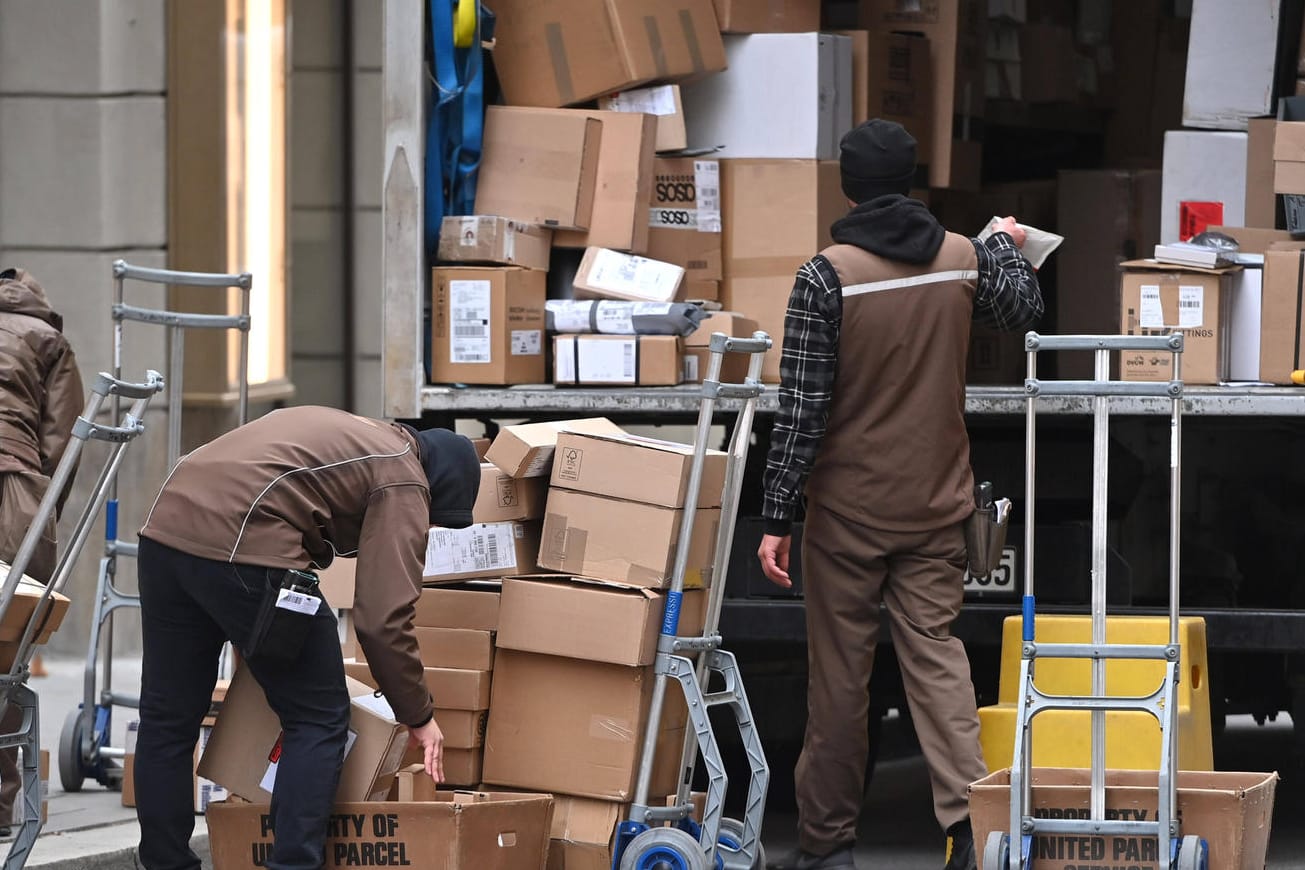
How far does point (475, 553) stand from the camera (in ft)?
18.0

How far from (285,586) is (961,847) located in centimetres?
181

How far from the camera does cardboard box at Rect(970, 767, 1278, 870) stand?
4707 millimetres

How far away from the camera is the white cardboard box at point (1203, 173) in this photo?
6.39 meters

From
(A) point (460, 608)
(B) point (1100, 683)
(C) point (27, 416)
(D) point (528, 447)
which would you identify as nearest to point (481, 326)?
(D) point (528, 447)

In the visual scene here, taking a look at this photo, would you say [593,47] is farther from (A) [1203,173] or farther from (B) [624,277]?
(A) [1203,173]

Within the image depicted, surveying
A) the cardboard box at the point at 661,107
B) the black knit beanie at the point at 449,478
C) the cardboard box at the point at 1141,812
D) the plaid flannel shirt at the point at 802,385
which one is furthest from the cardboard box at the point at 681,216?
the cardboard box at the point at 1141,812

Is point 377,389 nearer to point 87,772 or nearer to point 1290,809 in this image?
→ point 87,772

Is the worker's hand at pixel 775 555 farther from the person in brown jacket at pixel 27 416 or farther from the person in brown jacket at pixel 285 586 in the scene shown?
the person in brown jacket at pixel 27 416

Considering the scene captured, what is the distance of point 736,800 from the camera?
6.54 meters

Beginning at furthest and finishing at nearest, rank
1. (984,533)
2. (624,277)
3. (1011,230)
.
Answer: (624,277), (1011,230), (984,533)

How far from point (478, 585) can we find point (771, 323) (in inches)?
54.0

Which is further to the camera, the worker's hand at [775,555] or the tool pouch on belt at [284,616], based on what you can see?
the worker's hand at [775,555]

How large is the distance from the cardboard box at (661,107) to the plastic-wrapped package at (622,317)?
0.54 meters

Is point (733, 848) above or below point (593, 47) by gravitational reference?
below
